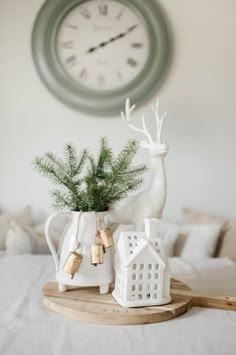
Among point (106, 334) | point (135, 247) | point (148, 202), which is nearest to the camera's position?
point (106, 334)

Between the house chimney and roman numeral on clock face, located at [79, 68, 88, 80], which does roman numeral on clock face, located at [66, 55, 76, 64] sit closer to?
roman numeral on clock face, located at [79, 68, 88, 80]

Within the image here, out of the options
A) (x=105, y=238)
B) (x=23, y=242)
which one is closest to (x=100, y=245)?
(x=105, y=238)

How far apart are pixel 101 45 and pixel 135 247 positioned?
1529 millimetres

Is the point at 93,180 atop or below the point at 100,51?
below

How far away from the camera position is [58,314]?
946 mm

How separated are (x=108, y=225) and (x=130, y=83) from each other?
4.09ft

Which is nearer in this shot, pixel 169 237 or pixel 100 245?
pixel 100 245

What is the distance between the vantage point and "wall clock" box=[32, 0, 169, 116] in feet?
7.09

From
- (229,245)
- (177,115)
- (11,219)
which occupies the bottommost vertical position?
(229,245)

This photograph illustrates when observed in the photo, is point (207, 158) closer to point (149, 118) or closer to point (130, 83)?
point (149, 118)

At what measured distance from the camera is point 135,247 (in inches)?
37.6

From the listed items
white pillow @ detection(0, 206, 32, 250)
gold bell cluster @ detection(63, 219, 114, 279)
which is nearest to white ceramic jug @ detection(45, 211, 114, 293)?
gold bell cluster @ detection(63, 219, 114, 279)

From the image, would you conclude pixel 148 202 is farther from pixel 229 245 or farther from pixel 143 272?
pixel 229 245

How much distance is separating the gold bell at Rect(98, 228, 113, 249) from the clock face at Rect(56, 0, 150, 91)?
4.36 ft
